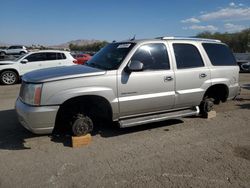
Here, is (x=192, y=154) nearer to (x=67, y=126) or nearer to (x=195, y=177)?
(x=195, y=177)

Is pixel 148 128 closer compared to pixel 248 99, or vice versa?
pixel 148 128

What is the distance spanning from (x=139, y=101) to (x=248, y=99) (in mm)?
5226

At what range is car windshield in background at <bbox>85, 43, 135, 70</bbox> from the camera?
5134mm

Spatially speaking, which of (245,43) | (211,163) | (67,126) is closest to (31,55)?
(67,126)

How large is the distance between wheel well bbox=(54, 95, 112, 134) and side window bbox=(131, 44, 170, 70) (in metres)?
1.01

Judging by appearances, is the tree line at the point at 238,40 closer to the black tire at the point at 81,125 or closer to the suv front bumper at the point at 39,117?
the black tire at the point at 81,125

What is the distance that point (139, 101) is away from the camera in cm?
513

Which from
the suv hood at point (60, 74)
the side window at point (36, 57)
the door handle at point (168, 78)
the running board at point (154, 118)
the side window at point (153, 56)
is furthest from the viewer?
the side window at point (36, 57)

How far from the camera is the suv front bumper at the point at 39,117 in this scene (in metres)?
4.39

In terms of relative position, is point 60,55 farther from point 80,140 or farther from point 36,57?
point 80,140

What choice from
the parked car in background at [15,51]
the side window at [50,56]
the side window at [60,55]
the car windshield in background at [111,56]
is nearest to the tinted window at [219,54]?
the car windshield in background at [111,56]

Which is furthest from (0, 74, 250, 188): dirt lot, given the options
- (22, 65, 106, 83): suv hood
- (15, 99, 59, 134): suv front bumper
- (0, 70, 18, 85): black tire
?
(0, 70, 18, 85): black tire

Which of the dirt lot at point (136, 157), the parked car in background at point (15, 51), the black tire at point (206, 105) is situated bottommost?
the dirt lot at point (136, 157)

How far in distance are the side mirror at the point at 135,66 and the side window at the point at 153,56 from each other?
20cm
